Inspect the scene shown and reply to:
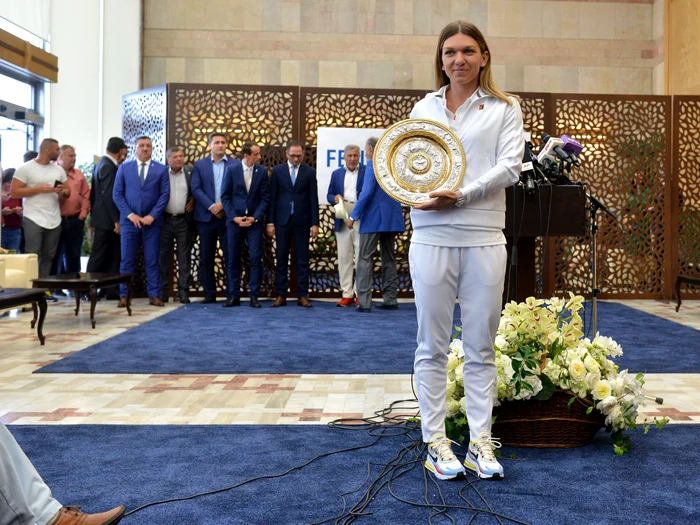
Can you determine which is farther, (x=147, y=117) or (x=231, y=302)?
(x=147, y=117)

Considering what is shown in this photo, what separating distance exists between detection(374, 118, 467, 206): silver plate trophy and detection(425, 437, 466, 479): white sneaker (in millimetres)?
888

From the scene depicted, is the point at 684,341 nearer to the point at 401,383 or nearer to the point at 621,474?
the point at 401,383

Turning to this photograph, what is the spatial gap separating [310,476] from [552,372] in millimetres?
1101

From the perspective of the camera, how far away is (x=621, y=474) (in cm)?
295

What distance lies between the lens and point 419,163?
2938mm

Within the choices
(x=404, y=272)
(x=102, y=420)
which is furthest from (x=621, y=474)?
(x=404, y=272)

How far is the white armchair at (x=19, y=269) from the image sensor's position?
772 centimetres

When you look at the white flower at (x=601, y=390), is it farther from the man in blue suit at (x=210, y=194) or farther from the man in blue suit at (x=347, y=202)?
the man in blue suit at (x=210, y=194)

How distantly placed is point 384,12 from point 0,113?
21.1 feet

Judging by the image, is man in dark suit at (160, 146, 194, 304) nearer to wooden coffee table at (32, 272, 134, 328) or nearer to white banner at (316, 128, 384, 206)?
white banner at (316, 128, 384, 206)

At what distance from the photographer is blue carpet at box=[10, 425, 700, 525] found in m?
2.54

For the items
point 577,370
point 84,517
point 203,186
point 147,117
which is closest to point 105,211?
point 203,186

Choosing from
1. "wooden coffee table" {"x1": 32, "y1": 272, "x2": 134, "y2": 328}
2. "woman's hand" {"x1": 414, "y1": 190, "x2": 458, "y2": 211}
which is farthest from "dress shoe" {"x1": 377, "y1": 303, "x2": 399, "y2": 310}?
"woman's hand" {"x1": 414, "y1": 190, "x2": 458, "y2": 211}

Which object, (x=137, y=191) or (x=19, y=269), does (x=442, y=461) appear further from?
(x=137, y=191)
